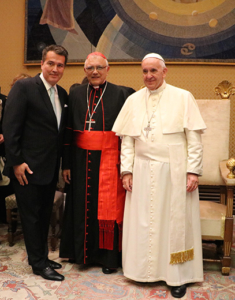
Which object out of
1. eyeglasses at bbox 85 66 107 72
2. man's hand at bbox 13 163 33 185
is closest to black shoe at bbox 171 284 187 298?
man's hand at bbox 13 163 33 185

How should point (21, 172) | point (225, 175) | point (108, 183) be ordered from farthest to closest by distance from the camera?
point (225, 175), point (108, 183), point (21, 172)

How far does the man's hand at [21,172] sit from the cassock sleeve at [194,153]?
Result: 1281mm

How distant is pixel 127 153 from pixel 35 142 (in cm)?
76

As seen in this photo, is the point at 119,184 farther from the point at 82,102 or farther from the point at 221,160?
the point at 221,160

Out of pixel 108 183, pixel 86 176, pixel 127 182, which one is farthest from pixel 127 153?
pixel 86 176

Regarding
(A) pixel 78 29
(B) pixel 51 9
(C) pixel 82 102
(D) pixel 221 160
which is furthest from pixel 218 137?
(B) pixel 51 9

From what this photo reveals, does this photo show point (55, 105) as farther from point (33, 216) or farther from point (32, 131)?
point (33, 216)

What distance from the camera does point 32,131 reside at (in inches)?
110

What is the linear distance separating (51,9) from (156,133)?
10.4 ft

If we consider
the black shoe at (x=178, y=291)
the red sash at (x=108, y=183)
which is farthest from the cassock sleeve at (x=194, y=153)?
the black shoe at (x=178, y=291)

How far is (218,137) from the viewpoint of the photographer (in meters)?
3.50

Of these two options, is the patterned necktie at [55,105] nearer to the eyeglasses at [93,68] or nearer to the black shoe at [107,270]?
the eyeglasses at [93,68]

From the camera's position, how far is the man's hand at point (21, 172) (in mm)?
2742

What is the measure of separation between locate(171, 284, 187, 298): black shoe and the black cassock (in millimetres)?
583
